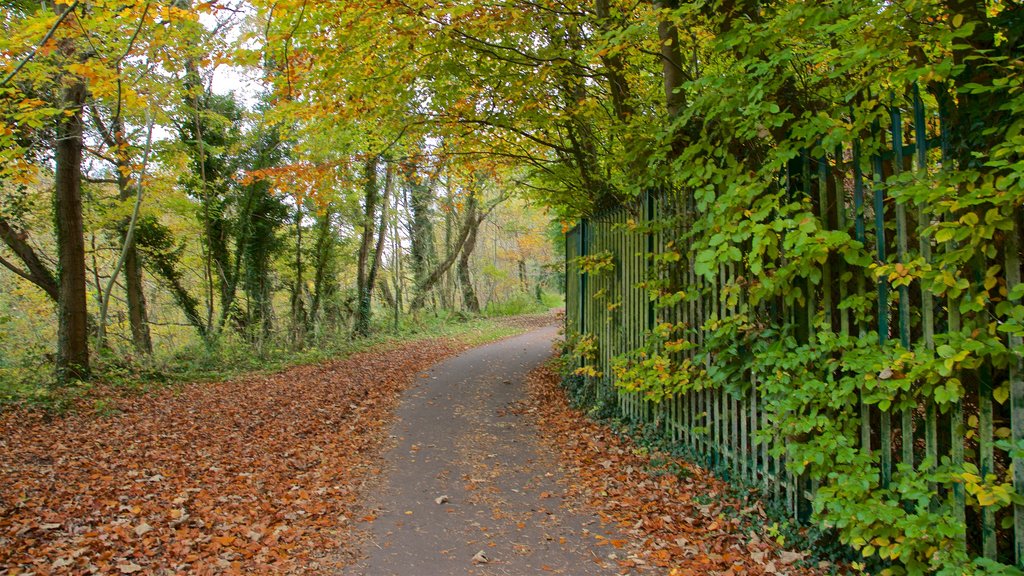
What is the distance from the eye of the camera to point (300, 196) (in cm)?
1233

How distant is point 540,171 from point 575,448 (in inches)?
215

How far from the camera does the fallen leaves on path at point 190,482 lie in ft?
14.6

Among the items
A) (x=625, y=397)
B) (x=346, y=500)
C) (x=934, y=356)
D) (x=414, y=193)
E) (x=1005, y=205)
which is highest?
(x=414, y=193)

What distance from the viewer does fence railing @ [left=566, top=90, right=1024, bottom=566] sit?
292cm

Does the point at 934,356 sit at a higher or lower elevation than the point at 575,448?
higher

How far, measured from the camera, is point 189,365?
13406 millimetres

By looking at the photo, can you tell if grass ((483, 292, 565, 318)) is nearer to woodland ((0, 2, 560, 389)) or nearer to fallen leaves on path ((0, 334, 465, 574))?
→ woodland ((0, 2, 560, 389))

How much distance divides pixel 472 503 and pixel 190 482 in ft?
10.1

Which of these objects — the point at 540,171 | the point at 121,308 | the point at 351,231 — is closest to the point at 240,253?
the point at 351,231

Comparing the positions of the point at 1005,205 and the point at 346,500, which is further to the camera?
the point at 346,500

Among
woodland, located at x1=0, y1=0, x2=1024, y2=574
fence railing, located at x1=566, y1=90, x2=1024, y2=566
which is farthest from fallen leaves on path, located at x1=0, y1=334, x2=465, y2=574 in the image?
fence railing, located at x1=566, y1=90, x2=1024, y2=566

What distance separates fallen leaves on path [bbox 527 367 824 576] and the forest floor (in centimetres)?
2

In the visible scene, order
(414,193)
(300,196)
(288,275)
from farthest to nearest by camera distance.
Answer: (414,193)
(288,275)
(300,196)

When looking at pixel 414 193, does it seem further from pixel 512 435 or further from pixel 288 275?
pixel 512 435
